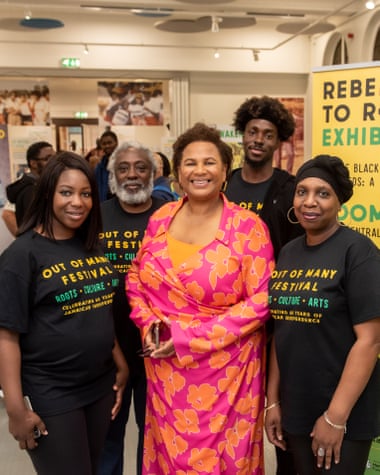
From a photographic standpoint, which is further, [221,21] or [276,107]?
[221,21]

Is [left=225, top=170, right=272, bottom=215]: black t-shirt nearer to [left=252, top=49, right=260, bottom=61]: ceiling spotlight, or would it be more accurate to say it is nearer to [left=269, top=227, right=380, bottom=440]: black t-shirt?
[left=269, top=227, right=380, bottom=440]: black t-shirt

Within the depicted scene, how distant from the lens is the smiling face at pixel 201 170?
2023 millimetres

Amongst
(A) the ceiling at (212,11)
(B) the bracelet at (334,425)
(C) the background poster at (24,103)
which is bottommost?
(B) the bracelet at (334,425)

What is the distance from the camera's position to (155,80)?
310 inches

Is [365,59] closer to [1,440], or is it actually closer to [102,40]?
[102,40]

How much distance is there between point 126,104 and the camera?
7.80 meters

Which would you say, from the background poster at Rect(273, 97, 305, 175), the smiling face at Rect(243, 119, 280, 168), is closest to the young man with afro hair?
the smiling face at Rect(243, 119, 280, 168)

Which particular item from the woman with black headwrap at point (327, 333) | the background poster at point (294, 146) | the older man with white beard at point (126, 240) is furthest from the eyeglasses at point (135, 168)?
the background poster at point (294, 146)

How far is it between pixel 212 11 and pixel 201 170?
15.8ft

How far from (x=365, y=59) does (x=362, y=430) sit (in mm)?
6089

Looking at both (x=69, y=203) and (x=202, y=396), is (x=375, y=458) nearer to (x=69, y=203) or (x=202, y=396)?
(x=202, y=396)

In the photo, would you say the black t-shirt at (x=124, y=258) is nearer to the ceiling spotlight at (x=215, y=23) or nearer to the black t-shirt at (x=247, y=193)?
the black t-shirt at (x=247, y=193)

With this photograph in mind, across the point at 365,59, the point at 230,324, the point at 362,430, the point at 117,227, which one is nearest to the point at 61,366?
→ the point at 230,324

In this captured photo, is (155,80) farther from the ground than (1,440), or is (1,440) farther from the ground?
(155,80)
